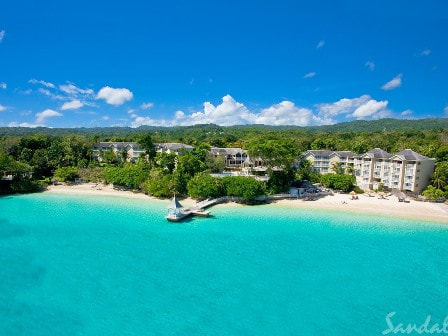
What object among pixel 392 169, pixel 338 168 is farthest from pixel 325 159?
pixel 392 169

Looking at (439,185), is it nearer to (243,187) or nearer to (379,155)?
(379,155)

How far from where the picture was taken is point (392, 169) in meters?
49.5

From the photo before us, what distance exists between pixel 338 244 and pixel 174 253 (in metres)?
15.7

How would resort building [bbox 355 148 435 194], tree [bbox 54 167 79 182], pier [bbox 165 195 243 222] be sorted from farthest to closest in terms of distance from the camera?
tree [bbox 54 167 79 182] < resort building [bbox 355 148 435 194] < pier [bbox 165 195 243 222]

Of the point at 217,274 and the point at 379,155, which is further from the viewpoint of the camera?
the point at 379,155

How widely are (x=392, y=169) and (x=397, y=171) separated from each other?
909 mm

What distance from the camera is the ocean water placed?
17000 millimetres

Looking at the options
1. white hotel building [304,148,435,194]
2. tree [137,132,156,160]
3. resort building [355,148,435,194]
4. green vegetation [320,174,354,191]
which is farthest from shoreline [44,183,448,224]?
tree [137,132,156,160]

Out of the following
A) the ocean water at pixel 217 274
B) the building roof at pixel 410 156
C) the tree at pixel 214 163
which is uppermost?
the building roof at pixel 410 156

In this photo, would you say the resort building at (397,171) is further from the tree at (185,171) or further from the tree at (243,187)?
the tree at (185,171)

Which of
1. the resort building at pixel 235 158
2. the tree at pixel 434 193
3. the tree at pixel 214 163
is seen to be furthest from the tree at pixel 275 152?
the resort building at pixel 235 158

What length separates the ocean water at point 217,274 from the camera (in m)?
17.0

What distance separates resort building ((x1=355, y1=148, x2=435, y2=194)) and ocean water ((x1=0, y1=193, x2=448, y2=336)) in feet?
47.0

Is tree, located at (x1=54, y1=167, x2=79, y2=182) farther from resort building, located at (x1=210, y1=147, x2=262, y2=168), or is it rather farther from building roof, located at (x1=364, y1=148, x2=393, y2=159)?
building roof, located at (x1=364, y1=148, x2=393, y2=159)
